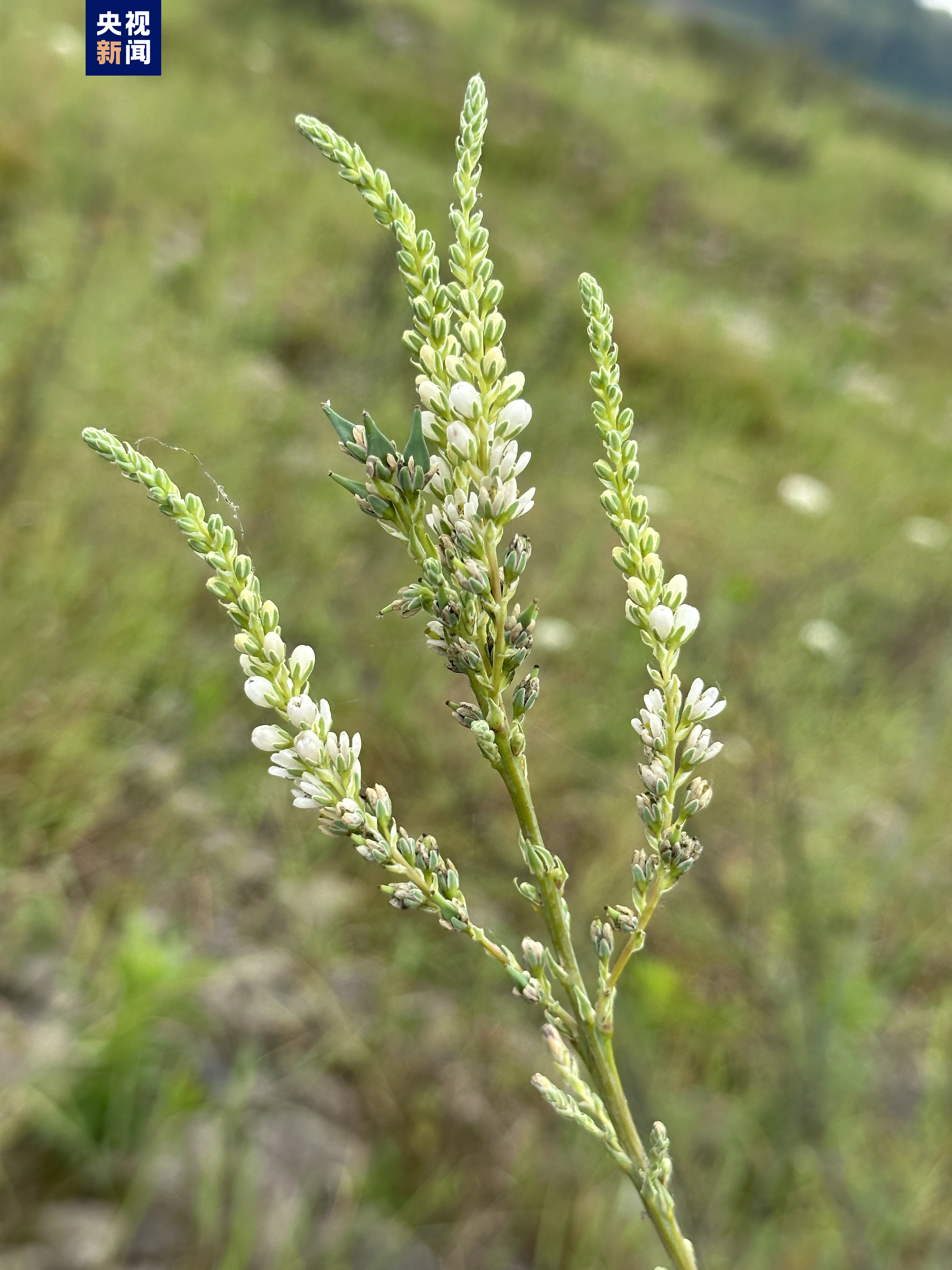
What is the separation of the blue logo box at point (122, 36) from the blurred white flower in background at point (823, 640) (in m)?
3.79

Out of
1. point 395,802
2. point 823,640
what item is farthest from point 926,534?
point 395,802

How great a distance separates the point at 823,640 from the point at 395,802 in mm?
1751

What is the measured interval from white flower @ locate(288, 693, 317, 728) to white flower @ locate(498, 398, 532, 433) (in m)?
0.26

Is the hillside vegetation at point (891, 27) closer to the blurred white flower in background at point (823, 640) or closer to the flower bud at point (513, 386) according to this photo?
the blurred white flower in background at point (823, 640)

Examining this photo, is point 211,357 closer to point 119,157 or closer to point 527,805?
point 119,157

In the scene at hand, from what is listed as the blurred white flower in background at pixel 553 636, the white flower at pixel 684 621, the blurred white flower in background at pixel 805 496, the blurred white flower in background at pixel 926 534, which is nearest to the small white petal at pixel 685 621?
the white flower at pixel 684 621

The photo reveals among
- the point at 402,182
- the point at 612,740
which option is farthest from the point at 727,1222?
the point at 402,182

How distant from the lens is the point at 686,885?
292 centimetres

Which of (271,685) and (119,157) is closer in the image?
(271,685)

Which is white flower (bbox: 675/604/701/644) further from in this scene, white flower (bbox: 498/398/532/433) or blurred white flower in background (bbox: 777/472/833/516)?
blurred white flower in background (bbox: 777/472/833/516)

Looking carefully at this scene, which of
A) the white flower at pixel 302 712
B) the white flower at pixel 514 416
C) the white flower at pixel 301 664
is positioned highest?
the white flower at pixel 514 416

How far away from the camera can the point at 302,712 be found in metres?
0.62

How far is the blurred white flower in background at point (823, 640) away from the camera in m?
3.11

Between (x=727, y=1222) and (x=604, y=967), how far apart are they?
2.02m
